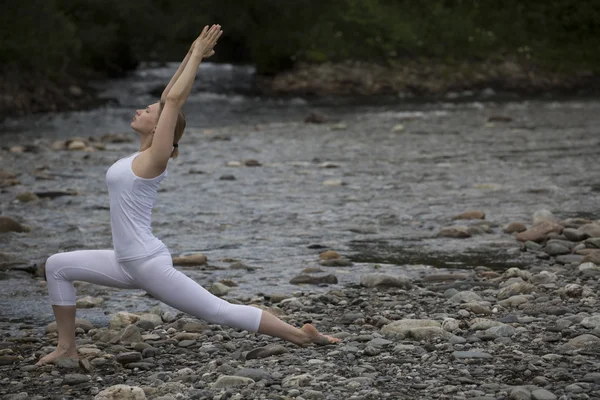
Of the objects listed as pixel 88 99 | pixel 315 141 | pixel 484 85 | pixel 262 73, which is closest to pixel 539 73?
pixel 484 85

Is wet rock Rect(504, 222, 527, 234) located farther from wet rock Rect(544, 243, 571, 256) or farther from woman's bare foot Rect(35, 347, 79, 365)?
woman's bare foot Rect(35, 347, 79, 365)

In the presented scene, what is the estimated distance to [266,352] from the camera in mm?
7047

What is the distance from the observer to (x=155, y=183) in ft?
22.3

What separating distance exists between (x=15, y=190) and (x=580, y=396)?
42.2ft

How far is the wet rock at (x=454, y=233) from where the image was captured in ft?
40.9

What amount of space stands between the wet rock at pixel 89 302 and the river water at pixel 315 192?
10 centimetres

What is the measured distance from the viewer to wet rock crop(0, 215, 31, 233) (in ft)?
42.9

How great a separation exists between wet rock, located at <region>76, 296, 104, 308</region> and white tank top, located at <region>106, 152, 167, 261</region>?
2.60m

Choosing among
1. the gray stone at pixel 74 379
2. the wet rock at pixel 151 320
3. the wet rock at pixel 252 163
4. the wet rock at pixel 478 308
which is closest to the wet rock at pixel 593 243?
the wet rock at pixel 478 308

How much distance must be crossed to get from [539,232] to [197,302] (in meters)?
6.03

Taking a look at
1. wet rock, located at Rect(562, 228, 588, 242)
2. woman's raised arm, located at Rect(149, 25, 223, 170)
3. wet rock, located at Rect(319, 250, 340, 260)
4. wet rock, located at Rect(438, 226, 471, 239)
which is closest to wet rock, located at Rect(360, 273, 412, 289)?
wet rock, located at Rect(319, 250, 340, 260)

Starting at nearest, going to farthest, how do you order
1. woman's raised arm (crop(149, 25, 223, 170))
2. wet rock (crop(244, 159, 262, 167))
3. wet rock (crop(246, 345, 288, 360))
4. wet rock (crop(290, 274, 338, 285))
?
woman's raised arm (crop(149, 25, 223, 170))
wet rock (crop(246, 345, 288, 360))
wet rock (crop(290, 274, 338, 285))
wet rock (crop(244, 159, 262, 167))

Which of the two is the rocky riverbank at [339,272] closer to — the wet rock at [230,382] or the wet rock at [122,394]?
the wet rock at [230,382]

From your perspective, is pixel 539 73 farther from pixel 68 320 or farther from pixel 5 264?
pixel 68 320
